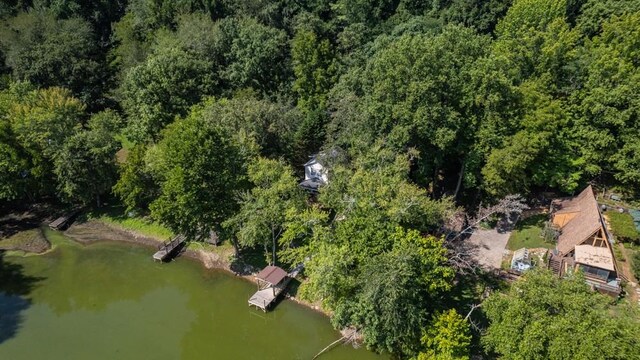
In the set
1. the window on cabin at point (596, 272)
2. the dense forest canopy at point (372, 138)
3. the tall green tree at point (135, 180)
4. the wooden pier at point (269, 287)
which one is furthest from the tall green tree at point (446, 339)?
the tall green tree at point (135, 180)

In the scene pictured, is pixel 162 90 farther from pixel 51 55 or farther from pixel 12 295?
pixel 12 295

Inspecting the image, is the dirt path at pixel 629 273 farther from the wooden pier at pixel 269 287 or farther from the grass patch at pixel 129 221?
the grass patch at pixel 129 221

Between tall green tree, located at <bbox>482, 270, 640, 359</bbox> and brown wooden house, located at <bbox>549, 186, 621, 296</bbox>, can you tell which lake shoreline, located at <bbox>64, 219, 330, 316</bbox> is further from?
brown wooden house, located at <bbox>549, 186, 621, 296</bbox>

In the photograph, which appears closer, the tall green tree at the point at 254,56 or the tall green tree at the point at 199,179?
the tall green tree at the point at 199,179

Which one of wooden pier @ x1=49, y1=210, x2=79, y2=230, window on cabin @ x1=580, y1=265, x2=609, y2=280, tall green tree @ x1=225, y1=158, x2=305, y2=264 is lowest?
wooden pier @ x1=49, y1=210, x2=79, y2=230

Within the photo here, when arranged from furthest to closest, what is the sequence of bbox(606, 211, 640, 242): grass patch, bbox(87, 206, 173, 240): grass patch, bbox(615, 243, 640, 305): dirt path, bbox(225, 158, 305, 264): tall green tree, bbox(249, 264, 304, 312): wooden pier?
bbox(87, 206, 173, 240): grass patch < bbox(606, 211, 640, 242): grass patch < bbox(225, 158, 305, 264): tall green tree < bbox(249, 264, 304, 312): wooden pier < bbox(615, 243, 640, 305): dirt path

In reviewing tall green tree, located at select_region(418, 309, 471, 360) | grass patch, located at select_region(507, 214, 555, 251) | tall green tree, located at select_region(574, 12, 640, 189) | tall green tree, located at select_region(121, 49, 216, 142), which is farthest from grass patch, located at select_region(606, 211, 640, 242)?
tall green tree, located at select_region(121, 49, 216, 142)

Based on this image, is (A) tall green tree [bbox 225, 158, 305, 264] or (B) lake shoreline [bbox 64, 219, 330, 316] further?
(B) lake shoreline [bbox 64, 219, 330, 316]
